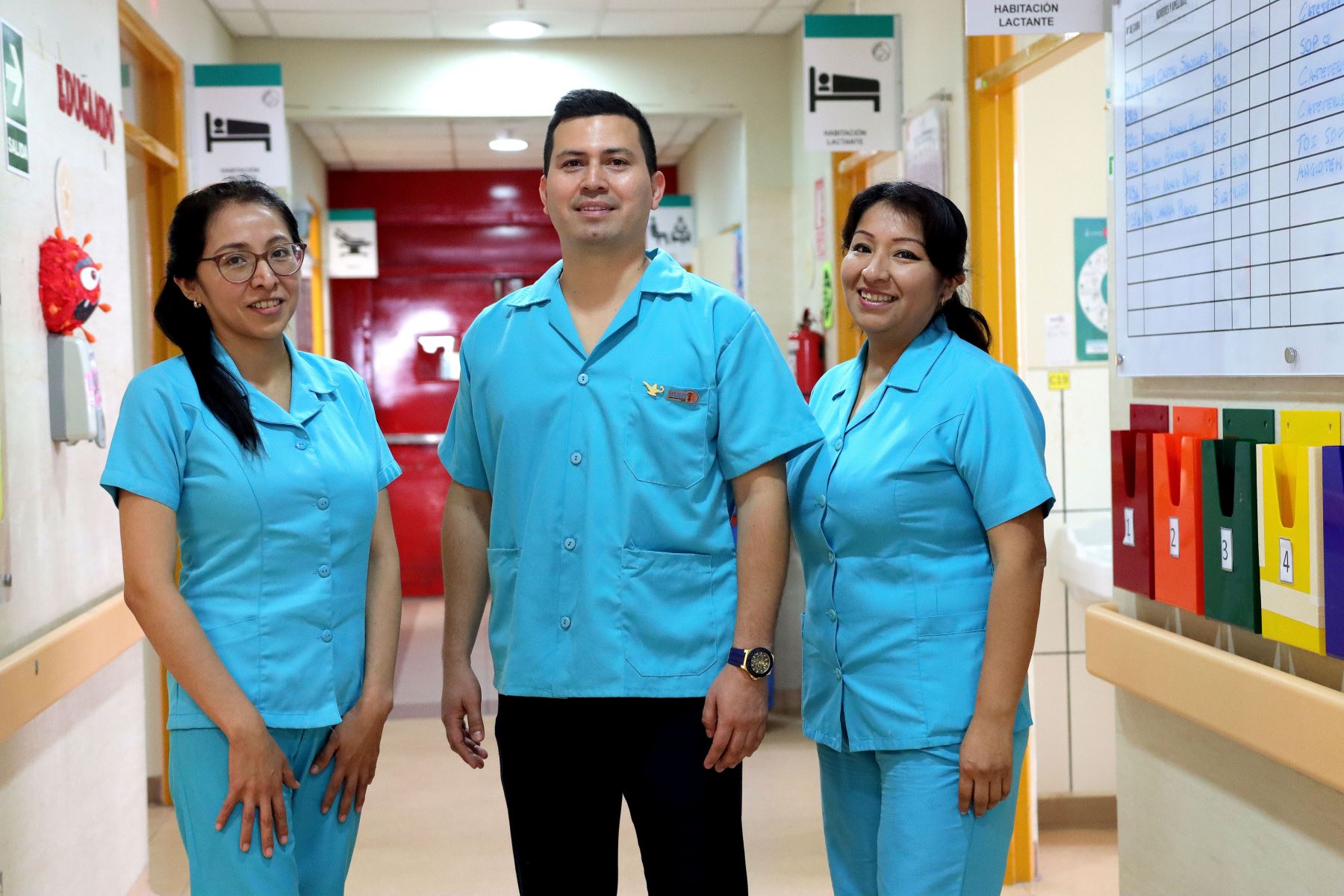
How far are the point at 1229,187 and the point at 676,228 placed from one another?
6.38 m

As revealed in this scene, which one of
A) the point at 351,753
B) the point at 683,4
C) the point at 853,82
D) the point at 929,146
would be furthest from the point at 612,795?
the point at 683,4

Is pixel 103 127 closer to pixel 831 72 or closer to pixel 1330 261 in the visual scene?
pixel 831 72

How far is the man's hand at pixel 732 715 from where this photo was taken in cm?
183

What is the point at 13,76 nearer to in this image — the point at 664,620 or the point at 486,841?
the point at 664,620

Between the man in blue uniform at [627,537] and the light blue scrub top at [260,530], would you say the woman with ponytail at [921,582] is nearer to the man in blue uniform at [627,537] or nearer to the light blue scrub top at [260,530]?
the man in blue uniform at [627,537]

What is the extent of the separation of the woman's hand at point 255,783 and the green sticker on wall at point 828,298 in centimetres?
391

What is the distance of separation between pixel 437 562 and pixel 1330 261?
7864 millimetres

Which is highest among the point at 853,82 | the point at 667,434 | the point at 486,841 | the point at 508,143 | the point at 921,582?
the point at 508,143

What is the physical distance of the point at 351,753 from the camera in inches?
76.2

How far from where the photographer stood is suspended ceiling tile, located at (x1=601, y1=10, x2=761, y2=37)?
5836 millimetres

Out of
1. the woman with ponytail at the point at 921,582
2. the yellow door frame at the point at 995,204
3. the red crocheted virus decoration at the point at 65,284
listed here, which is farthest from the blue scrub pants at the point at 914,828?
the red crocheted virus decoration at the point at 65,284

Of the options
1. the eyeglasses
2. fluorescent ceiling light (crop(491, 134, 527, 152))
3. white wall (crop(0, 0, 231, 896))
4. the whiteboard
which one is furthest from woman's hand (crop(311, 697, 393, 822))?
fluorescent ceiling light (crop(491, 134, 527, 152))

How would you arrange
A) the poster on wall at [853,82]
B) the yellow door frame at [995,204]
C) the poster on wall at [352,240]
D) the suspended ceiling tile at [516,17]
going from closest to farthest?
the yellow door frame at [995,204] < the poster on wall at [853,82] < the suspended ceiling tile at [516,17] < the poster on wall at [352,240]

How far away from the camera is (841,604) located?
2.01 meters
